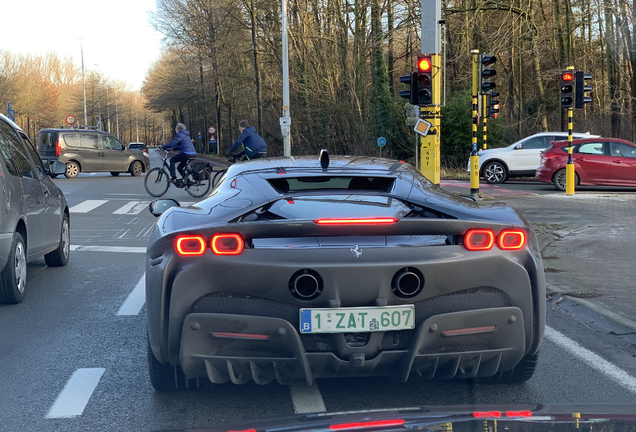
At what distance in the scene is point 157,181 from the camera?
1925cm

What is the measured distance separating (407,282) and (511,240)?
61 cm

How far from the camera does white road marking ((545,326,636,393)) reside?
461 cm

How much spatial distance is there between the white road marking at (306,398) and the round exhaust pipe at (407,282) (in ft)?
2.79

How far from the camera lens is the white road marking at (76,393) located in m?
4.07

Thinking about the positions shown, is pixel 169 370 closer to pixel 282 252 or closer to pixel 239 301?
pixel 239 301

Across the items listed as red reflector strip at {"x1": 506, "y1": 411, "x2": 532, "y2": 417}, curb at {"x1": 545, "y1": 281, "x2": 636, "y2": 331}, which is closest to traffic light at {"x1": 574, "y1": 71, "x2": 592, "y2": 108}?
curb at {"x1": 545, "y1": 281, "x2": 636, "y2": 331}

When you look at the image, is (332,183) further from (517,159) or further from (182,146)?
(517,159)

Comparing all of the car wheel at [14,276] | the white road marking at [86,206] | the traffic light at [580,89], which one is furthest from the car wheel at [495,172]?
the car wheel at [14,276]

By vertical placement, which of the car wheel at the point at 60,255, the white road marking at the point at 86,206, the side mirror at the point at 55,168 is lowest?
the white road marking at the point at 86,206

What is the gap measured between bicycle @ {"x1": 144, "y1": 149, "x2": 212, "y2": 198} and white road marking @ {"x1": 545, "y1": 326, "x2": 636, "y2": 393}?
13604mm

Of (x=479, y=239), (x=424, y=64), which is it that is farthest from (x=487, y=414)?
(x=424, y=64)

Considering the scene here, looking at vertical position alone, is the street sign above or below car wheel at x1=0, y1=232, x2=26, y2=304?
above

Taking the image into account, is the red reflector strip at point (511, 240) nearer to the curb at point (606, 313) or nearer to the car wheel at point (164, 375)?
the car wheel at point (164, 375)

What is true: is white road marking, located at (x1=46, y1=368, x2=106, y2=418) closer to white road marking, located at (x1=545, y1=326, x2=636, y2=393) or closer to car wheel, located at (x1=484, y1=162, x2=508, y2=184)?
white road marking, located at (x1=545, y1=326, x2=636, y2=393)
